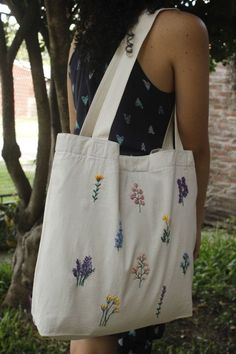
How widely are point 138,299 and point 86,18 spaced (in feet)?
2.59

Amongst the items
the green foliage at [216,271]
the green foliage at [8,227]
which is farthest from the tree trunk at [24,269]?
the green foliage at [8,227]

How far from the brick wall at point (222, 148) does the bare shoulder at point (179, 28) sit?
526 cm

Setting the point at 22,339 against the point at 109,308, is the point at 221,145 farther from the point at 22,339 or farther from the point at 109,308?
the point at 109,308

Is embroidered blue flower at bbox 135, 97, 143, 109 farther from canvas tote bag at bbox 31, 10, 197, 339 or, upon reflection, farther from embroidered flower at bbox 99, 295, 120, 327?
embroidered flower at bbox 99, 295, 120, 327

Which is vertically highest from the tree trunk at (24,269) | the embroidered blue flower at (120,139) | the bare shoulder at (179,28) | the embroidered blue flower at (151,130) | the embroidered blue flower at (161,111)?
the bare shoulder at (179,28)

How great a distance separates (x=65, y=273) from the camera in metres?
1.27

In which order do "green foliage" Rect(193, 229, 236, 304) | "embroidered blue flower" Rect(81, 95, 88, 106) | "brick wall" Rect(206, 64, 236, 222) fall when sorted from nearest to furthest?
"embroidered blue flower" Rect(81, 95, 88, 106), "green foliage" Rect(193, 229, 236, 304), "brick wall" Rect(206, 64, 236, 222)

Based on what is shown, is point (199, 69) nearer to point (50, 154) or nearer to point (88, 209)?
point (88, 209)

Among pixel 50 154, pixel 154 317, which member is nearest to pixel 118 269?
pixel 154 317

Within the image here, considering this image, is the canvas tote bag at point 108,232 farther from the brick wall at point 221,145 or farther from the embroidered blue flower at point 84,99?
Answer: the brick wall at point 221,145

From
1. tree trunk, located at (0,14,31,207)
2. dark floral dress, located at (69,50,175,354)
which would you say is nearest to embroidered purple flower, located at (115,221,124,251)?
dark floral dress, located at (69,50,175,354)

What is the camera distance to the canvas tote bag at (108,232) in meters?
1.28

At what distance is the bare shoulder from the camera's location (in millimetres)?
1359

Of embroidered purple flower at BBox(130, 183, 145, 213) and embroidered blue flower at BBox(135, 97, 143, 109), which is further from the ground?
embroidered blue flower at BBox(135, 97, 143, 109)
